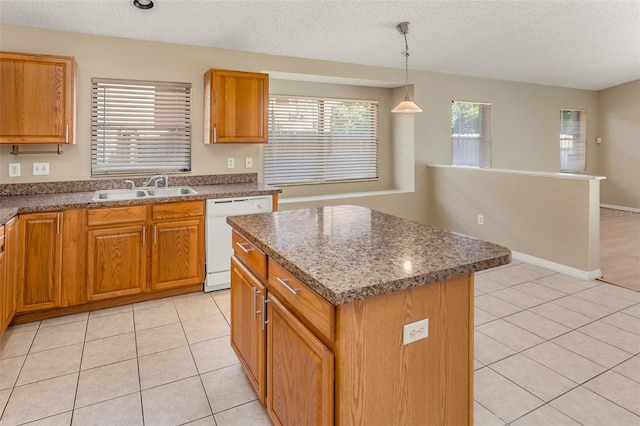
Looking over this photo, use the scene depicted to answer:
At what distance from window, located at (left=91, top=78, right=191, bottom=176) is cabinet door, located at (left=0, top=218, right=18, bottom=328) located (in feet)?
3.42

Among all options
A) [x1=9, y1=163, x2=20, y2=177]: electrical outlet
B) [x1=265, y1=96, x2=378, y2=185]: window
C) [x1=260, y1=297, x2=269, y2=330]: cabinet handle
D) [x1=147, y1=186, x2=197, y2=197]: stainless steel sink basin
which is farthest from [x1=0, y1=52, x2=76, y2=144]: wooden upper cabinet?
[x1=260, y1=297, x2=269, y2=330]: cabinet handle

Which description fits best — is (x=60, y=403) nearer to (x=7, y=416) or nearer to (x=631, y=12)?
(x=7, y=416)

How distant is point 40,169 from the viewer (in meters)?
3.30

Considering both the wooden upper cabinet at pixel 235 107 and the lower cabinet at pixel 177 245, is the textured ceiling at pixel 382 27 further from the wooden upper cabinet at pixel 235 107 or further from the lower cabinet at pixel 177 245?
the lower cabinet at pixel 177 245

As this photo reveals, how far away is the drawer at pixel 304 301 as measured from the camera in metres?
1.22

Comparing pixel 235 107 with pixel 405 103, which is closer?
pixel 405 103

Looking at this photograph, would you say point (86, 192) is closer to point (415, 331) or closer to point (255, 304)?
point (255, 304)

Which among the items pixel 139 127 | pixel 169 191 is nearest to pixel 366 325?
pixel 169 191

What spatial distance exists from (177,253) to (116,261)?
467 mm

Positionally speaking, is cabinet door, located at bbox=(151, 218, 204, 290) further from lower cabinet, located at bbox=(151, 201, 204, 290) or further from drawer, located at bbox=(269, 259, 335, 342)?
drawer, located at bbox=(269, 259, 335, 342)

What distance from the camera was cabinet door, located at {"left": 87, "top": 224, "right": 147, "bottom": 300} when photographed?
303 centimetres

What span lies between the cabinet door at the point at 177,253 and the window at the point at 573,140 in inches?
268

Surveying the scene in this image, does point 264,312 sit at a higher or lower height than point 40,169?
lower

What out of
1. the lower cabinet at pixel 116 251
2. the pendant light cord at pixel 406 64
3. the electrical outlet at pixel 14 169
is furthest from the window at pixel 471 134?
the electrical outlet at pixel 14 169
